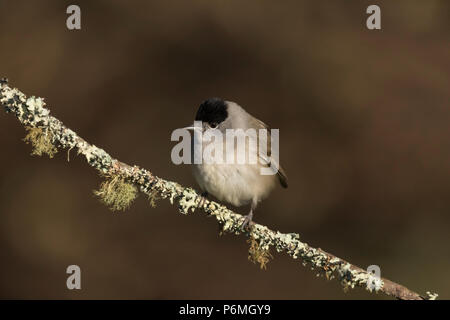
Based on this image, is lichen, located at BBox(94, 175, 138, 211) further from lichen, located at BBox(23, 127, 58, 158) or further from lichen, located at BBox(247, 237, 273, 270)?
lichen, located at BBox(247, 237, 273, 270)

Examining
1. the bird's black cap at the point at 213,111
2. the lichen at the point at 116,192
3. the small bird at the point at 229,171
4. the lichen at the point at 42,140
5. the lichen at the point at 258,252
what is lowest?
the lichen at the point at 258,252

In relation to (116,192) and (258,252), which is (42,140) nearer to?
(116,192)

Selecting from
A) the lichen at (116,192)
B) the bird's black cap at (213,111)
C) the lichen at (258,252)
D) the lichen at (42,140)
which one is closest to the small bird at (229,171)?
the bird's black cap at (213,111)

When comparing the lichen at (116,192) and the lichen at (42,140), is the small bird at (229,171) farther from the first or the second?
the lichen at (42,140)

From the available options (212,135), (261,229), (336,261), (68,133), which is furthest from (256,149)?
(68,133)

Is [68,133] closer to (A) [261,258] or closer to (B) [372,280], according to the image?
(A) [261,258]

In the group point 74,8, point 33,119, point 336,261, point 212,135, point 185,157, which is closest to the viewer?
point 33,119

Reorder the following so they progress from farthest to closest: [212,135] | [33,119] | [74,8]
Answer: [74,8] < [212,135] < [33,119]
